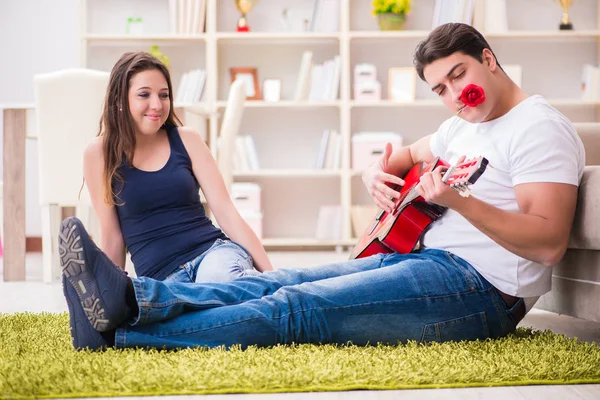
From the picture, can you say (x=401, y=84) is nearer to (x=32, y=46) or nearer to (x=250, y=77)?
(x=250, y=77)

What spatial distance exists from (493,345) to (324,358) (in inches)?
13.2

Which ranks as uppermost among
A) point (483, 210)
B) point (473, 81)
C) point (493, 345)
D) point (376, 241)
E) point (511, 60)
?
point (511, 60)

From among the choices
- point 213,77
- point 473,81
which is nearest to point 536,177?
point 473,81

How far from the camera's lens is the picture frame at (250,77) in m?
4.84

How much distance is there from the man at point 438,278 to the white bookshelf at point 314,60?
3328 millimetres

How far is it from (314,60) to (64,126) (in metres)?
2.32

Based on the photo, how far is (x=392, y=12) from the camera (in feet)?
15.5

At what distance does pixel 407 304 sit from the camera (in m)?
1.44

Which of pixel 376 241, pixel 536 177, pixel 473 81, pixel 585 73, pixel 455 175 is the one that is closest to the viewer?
pixel 455 175

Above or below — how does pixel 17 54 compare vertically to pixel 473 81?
above

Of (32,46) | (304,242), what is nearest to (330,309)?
(304,242)

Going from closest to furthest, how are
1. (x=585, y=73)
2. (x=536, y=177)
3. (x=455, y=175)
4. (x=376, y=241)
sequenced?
(x=455, y=175), (x=536, y=177), (x=376, y=241), (x=585, y=73)

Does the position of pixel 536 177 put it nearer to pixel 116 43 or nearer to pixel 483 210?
pixel 483 210

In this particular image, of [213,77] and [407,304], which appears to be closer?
[407,304]
